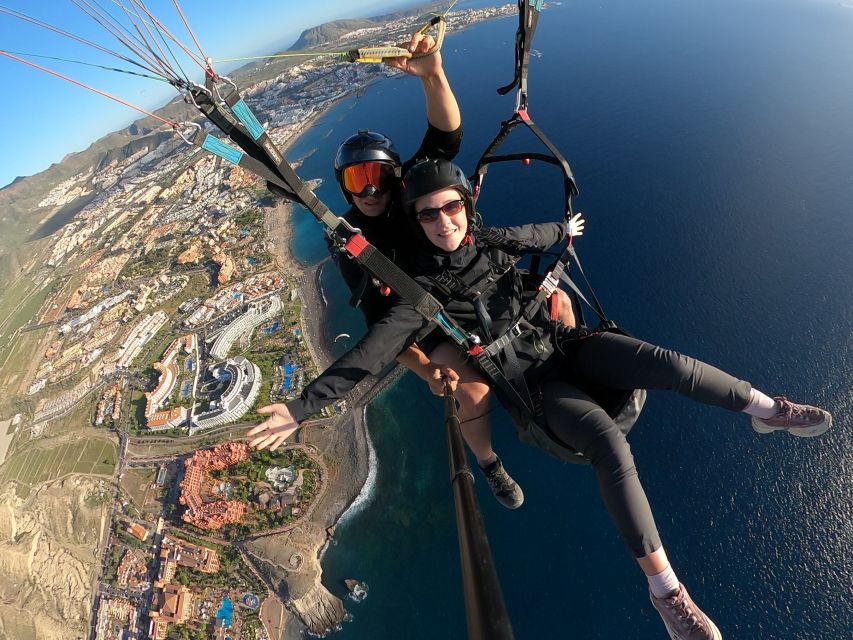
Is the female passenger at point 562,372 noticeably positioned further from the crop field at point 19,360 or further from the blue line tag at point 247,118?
the crop field at point 19,360

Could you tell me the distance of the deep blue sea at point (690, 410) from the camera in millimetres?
15453

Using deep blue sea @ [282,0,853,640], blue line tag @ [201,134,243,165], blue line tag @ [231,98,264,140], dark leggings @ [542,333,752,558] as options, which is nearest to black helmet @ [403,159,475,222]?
blue line tag @ [231,98,264,140]

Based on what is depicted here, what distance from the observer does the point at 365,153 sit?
3.53m

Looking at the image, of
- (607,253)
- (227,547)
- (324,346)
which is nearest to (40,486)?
(227,547)

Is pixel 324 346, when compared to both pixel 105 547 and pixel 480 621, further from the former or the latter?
pixel 480 621

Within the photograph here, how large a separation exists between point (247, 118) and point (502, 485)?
5.39m

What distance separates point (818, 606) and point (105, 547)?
113ft

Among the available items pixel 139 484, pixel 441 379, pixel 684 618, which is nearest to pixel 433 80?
pixel 441 379

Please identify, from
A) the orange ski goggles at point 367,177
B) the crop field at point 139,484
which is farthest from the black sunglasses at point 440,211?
the crop field at point 139,484

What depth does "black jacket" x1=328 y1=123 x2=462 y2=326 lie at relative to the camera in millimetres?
3387

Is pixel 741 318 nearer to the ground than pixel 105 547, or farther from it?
nearer to the ground

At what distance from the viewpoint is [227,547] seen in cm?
2052

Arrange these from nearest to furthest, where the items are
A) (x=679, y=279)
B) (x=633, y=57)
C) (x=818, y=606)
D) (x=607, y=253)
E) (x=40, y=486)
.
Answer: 1. (x=818, y=606)
2. (x=679, y=279)
3. (x=607, y=253)
4. (x=40, y=486)
5. (x=633, y=57)

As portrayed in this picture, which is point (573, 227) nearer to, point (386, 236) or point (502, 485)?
point (386, 236)
